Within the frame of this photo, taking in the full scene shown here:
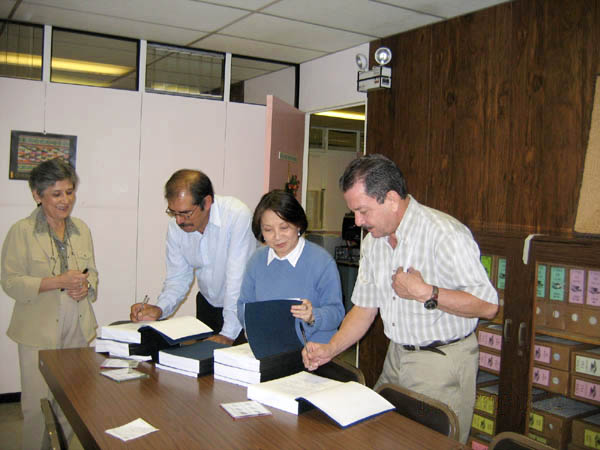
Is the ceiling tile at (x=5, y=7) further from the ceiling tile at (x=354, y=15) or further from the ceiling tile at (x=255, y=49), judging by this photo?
the ceiling tile at (x=354, y=15)

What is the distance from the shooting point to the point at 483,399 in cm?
335

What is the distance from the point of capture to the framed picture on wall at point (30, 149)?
4.46m

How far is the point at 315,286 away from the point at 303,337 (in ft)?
1.27

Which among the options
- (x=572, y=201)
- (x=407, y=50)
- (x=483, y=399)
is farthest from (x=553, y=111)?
(x=483, y=399)

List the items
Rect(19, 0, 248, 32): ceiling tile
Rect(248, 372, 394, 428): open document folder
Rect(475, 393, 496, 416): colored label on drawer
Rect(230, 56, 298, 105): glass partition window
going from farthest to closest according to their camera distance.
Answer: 1. Rect(230, 56, 298, 105): glass partition window
2. Rect(19, 0, 248, 32): ceiling tile
3. Rect(475, 393, 496, 416): colored label on drawer
4. Rect(248, 372, 394, 428): open document folder

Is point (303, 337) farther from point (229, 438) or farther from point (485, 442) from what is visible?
point (485, 442)

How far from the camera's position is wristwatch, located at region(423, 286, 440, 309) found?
6.37 ft

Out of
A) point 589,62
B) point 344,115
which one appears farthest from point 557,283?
point 344,115

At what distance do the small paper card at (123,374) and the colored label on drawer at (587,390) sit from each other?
2280 mm

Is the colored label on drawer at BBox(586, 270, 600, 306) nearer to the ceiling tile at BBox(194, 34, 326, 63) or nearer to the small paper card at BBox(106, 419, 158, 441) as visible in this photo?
the small paper card at BBox(106, 419, 158, 441)

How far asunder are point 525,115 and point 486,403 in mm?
1805

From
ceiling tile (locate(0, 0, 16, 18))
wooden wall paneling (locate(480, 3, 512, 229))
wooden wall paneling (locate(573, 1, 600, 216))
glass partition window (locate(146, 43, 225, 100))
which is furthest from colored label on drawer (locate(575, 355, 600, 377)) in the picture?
ceiling tile (locate(0, 0, 16, 18))

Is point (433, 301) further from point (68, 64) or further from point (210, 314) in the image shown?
point (68, 64)

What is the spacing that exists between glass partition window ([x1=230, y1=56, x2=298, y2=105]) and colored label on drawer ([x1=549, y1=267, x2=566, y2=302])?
3317mm
